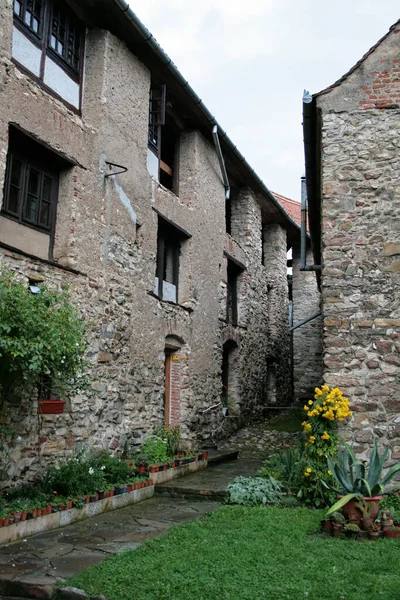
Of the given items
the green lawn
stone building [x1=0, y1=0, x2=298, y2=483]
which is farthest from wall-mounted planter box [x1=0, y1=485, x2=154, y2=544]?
the green lawn

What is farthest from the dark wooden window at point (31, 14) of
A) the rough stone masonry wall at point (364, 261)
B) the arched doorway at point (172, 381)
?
Result: the arched doorway at point (172, 381)

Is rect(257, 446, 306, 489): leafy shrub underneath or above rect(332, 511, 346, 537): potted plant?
above

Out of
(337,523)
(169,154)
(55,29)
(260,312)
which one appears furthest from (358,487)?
(260,312)

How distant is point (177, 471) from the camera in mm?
8406

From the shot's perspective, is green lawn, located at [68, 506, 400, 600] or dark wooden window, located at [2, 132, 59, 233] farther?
dark wooden window, located at [2, 132, 59, 233]

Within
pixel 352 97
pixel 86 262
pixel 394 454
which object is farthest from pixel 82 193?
pixel 394 454

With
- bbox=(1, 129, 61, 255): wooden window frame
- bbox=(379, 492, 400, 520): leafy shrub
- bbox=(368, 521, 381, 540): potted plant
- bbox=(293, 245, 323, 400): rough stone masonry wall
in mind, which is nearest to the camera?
bbox=(368, 521, 381, 540): potted plant

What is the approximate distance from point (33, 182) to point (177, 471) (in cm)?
466

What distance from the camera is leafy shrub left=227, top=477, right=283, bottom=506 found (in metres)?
6.49

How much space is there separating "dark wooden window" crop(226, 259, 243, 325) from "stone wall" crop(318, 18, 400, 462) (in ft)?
22.5

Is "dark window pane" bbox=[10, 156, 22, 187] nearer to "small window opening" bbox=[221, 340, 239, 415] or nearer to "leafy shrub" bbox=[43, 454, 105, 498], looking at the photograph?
"leafy shrub" bbox=[43, 454, 105, 498]

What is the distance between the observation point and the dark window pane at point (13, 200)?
268 inches

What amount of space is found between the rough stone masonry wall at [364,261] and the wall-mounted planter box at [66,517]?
277cm

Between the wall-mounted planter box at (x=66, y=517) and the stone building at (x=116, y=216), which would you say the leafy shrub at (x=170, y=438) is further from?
the wall-mounted planter box at (x=66, y=517)
